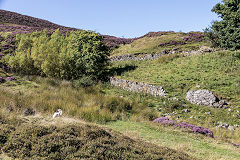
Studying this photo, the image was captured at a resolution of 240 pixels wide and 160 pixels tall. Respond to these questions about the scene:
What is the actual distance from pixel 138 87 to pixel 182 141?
11.9 m

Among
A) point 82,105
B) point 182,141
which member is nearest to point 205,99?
point 182,141

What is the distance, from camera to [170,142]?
27.5ft

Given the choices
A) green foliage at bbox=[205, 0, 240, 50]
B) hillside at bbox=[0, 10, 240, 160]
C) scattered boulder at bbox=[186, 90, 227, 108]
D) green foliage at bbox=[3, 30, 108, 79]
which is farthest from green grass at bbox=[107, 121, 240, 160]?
green foliage at bbox=[205, 0, 240, 50]

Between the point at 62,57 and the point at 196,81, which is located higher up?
the point at 62,57

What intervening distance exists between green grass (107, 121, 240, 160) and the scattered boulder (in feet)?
19.5

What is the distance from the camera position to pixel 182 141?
8656 mm

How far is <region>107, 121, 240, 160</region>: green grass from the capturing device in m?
7.48

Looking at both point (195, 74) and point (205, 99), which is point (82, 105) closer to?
point (205, 99)

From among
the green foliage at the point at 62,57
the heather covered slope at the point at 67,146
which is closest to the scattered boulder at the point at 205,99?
the heather covered slope at the point at 67,146

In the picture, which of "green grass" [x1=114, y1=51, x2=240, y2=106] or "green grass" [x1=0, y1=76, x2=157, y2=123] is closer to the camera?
"green grass" [x1=0, y1=76, x2=157, y2=123]

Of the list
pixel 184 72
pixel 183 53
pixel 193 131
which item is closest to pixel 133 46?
pixel 183 53

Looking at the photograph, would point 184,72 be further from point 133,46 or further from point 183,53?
point 133,46

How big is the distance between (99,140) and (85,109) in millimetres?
5351

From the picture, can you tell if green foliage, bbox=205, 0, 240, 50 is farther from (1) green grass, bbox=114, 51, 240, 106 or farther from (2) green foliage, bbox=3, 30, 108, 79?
(2) green foliage, bbox=3, 30, 108, 79
